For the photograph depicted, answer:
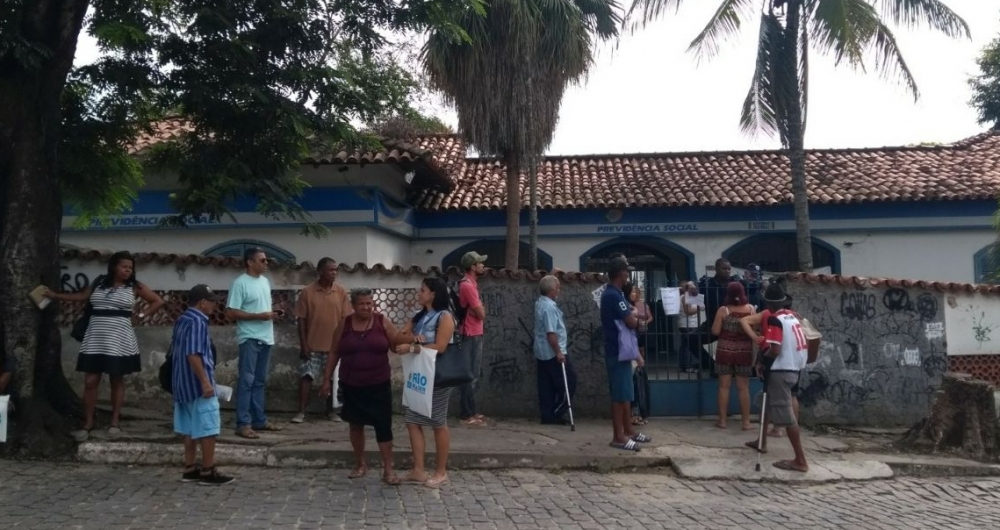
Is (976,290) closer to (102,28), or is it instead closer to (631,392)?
(631,392)

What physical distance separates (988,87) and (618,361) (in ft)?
85.9

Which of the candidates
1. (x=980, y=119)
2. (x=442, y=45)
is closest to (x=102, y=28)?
(x=442, y=45)

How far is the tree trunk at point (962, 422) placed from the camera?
25.8ft

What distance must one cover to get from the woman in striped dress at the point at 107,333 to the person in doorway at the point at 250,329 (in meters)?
0.88

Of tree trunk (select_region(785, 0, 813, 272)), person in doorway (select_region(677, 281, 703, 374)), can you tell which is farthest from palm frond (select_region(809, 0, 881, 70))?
person in doorway (select_region(677, 281, 703, 374))

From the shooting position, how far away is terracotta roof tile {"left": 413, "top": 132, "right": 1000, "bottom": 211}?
17.4 metres

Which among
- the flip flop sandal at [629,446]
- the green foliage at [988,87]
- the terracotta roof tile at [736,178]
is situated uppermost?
the green foliage at [988,87]

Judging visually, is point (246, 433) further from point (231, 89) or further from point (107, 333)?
point (231, 89)

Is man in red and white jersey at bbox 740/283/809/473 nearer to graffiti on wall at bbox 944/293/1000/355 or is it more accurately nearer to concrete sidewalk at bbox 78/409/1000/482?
concrete sidewalk at bbox 78/409/1000/482

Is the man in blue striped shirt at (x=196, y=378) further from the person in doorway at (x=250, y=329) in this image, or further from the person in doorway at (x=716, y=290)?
the person in doorway at (x=716, y=290)

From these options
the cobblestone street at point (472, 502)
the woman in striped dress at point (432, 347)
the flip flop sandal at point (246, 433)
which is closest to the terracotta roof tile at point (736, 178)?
the flip flop sandal at point (246, 433)

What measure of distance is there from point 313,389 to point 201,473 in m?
2.59

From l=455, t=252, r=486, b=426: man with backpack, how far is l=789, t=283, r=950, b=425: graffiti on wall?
364cm

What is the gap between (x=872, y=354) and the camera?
9430mm
